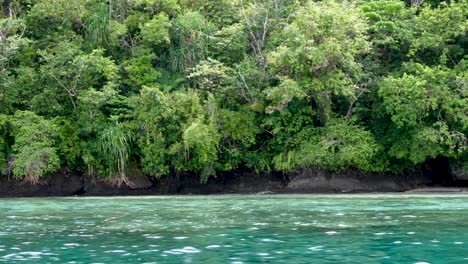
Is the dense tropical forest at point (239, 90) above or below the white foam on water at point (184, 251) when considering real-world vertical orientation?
above

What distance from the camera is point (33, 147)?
28297 millimetres

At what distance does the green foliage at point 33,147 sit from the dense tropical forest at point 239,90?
0.06m

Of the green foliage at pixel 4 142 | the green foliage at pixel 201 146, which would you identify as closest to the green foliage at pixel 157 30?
the green foliage at pixel 201 146

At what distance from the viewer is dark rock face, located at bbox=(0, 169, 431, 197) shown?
29.5m

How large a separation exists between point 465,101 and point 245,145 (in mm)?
9491

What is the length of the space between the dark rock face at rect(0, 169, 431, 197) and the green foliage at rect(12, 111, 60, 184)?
1.30 meters

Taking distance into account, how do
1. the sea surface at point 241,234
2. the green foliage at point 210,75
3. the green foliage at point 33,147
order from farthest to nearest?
the green foliage at point 210,75
the green foliage at point 33,147
the sea surface at point 241,234

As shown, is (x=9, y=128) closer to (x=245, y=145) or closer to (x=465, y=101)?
(x=245, y=145)

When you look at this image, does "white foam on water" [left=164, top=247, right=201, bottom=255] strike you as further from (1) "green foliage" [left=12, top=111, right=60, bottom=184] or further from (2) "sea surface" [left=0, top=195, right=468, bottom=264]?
(1) "green foliage" [left=12, top=111, right=60, bottom=184]

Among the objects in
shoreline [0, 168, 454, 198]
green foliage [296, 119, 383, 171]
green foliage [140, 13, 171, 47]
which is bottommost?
shoreline [0, 168, 454, 198]

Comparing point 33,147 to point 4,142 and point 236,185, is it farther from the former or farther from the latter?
point 236,185

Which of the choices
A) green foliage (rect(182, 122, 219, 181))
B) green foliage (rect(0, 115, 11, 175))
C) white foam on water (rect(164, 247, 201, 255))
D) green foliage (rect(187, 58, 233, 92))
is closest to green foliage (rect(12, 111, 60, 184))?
green foliage (rect(0, 115, 11, 175))

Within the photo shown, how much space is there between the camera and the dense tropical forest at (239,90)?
28.1m

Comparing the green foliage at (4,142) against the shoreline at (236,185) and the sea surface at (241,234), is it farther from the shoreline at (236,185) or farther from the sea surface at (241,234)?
the sea surface at (241,234)
